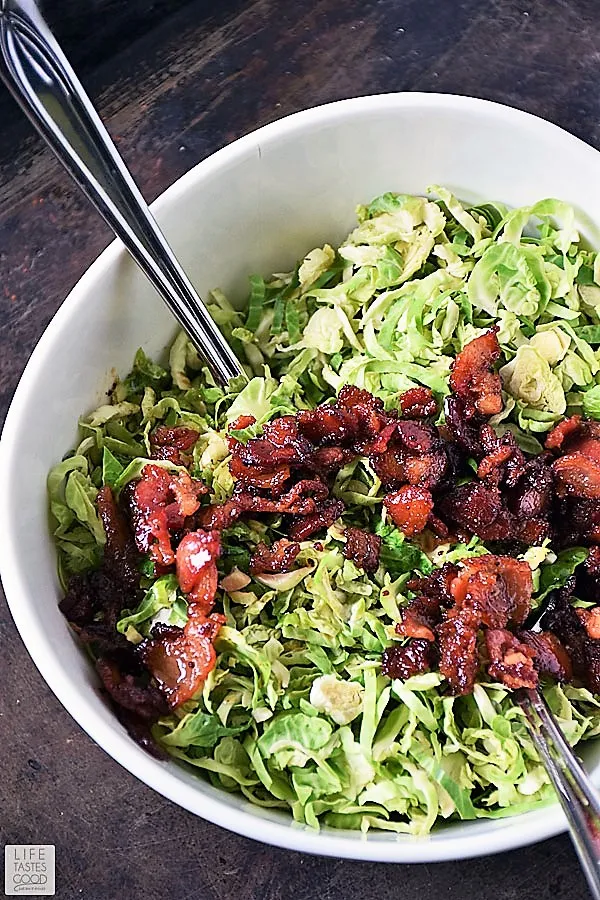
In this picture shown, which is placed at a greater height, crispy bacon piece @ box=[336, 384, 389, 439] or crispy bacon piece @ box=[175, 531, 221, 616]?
crispy bacon piece @ box=[175, 531, 221, 616]

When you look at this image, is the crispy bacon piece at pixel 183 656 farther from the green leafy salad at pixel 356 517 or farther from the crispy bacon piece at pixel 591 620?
the crispy bacon piece at pixel 591 620

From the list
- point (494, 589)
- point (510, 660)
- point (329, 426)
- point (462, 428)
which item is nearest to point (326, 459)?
point (329, 426)

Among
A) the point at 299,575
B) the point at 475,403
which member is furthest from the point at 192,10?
the point at 299,575

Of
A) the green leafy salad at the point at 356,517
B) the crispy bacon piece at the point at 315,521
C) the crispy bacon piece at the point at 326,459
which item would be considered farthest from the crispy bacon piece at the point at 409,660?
the crispy bacon piece at the point at 326,459

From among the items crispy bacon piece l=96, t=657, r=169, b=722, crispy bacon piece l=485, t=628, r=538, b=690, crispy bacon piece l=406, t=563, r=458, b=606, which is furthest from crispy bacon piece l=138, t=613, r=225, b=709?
crispy bacon piece l=485, t=628, r=538, b=690

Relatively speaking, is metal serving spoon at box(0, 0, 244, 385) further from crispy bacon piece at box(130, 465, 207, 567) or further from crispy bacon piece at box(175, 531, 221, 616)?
crispy bacon piece at box(175, 531, 221, 616)
